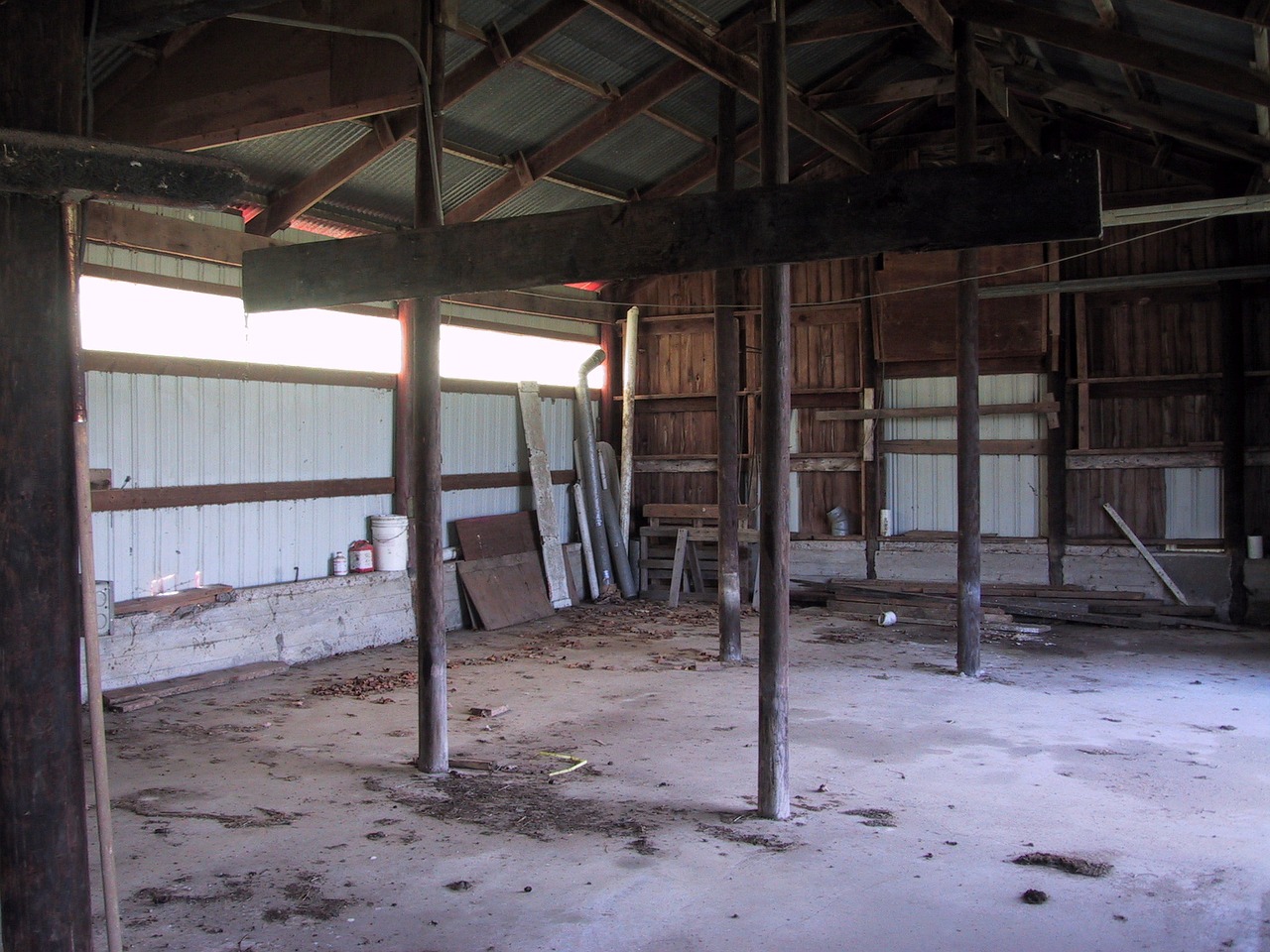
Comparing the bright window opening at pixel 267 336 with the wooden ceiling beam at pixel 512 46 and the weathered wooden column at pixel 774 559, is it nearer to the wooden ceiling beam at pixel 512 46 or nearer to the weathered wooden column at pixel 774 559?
the wooden ceiling beam at pixel 512 46

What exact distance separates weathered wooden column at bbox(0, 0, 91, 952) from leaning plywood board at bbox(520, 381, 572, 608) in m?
8.84

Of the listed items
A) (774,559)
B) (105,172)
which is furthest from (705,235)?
(774,559)

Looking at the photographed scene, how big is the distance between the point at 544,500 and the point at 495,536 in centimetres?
85

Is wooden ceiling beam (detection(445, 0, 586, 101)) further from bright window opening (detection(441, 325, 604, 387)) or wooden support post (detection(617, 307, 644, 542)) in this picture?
wooden support post (detection(617, 307, 644, 542))

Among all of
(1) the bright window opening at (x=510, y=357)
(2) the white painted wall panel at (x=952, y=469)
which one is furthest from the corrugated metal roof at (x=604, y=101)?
(2) the white painted wall panel at (x=952, y=469)

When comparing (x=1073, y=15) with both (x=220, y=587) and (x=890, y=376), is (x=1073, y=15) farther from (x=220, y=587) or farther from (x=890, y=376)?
(x=220, y=587)

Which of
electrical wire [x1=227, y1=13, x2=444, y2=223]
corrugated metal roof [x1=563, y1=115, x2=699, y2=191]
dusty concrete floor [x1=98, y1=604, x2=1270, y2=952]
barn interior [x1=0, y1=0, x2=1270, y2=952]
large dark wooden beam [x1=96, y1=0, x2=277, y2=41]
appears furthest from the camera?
corrugated metal roof [x1=563, y1=115, x2=699, y2=191]

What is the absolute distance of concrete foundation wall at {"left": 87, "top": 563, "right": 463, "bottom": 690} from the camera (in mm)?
7367

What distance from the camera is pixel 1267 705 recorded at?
7094 mm

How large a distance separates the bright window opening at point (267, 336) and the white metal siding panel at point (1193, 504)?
22.8 ft

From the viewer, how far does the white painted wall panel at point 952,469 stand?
11.3 metres

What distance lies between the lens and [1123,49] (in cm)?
693

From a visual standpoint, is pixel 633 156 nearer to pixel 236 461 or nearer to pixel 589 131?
pixel 589 131

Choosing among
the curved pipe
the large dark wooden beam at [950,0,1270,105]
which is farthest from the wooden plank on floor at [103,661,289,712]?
the large dark wooden beam at [950,0,1270,105]
